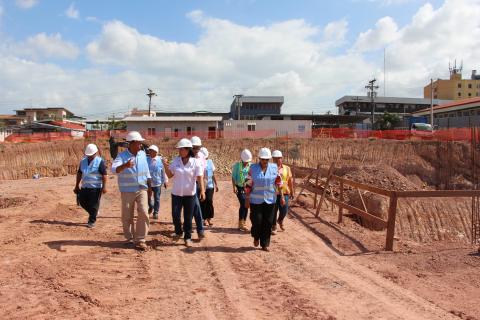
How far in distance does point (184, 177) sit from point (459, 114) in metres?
49.5

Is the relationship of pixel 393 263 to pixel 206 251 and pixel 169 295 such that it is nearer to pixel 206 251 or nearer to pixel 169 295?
pixel 206 251

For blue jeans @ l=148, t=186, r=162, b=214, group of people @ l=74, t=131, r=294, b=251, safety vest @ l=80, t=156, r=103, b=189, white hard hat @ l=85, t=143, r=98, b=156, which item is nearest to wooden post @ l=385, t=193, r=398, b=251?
group of people @ l=74, t=131, r=294, b=251

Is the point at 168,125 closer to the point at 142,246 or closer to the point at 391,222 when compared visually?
the point at 391,222

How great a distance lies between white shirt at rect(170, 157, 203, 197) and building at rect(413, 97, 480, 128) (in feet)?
138

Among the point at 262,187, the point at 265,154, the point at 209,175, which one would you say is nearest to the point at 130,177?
the point at 262,187

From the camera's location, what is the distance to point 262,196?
6676 mm

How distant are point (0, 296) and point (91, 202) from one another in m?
3.48

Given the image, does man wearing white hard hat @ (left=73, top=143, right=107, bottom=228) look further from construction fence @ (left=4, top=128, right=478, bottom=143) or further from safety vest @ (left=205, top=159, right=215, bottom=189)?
construction fence @ (left=4, top=128, right=478, bottom=143)

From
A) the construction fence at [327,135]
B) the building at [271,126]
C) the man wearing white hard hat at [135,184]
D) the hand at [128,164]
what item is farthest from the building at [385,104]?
the hand at [128,164]

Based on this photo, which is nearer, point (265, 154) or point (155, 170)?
point (265, 154)

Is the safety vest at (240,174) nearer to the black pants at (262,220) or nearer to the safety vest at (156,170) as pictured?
the black pants at (262,220)

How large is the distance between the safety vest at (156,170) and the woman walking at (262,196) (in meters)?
2.92

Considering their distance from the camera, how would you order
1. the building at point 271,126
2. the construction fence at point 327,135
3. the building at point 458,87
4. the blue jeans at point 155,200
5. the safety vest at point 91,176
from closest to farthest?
the safety vest at point 91,176 < the blue jeans at point 155,200 < the construction fence at point 327,135 < the building at point 271,126 < the building at point 458,87

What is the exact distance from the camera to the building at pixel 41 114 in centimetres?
7062
